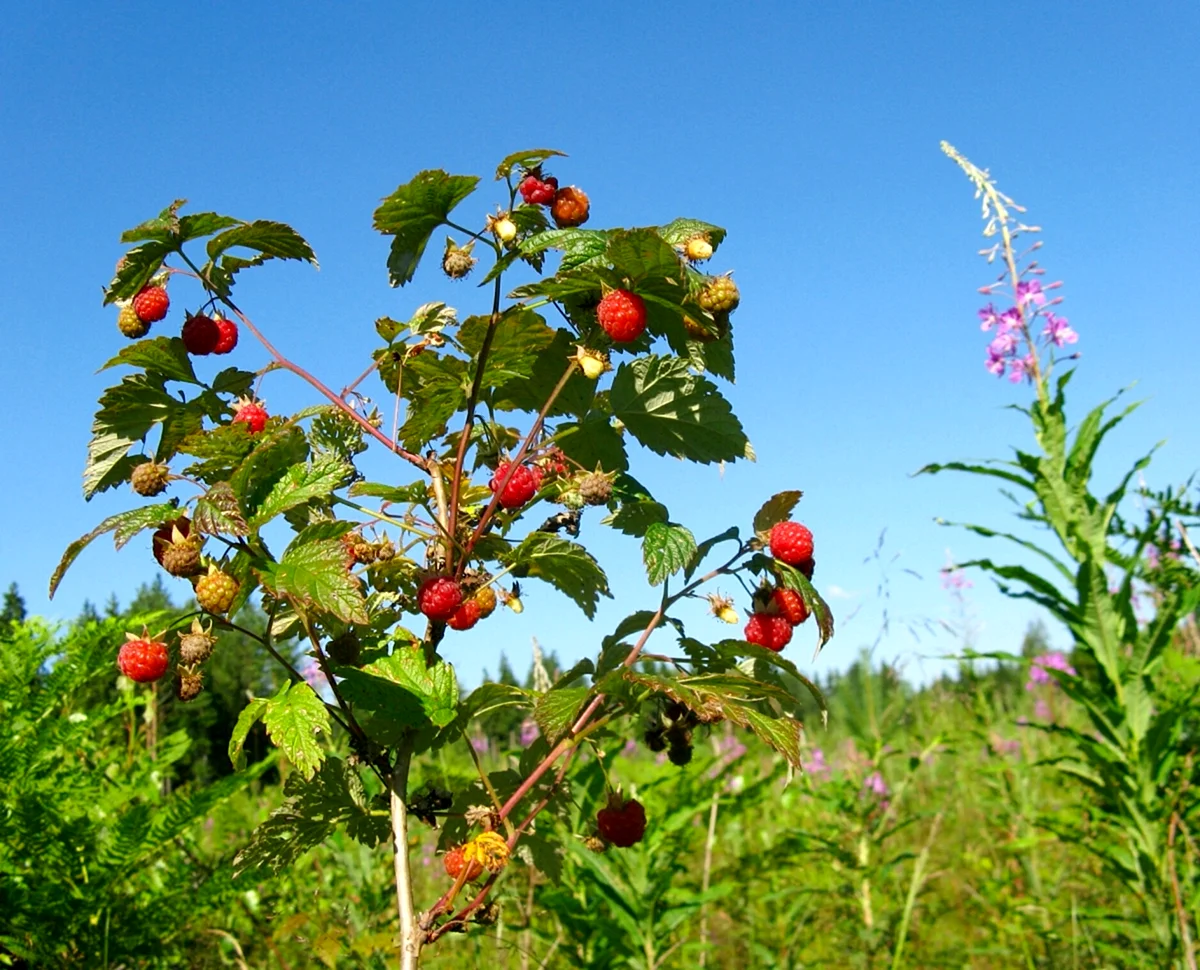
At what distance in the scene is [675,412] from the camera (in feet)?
4.45

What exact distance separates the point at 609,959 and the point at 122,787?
141 cm

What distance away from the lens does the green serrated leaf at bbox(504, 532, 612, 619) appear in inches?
50.7

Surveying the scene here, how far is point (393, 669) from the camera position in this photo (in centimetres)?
121

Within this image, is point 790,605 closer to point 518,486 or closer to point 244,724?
point 518,486

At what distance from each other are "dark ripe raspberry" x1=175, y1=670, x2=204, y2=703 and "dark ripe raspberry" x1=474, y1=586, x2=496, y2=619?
366mm

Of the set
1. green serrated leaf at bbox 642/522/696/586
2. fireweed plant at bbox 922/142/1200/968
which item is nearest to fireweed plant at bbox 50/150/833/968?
green serrated leaf at bbox 642/522/696/586

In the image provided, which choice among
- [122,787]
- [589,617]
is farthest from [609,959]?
[589,617]

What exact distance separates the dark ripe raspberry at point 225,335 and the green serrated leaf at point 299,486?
0.97 feet

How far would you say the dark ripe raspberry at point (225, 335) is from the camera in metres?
1.40

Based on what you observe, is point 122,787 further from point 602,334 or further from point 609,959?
point 602,334

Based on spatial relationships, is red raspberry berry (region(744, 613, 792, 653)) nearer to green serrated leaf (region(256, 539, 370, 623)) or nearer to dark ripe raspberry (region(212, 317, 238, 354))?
green serrated leaf (region(256, 539, 370, 623))

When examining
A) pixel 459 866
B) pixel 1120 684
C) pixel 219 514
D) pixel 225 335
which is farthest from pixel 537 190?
pixel 1120 684

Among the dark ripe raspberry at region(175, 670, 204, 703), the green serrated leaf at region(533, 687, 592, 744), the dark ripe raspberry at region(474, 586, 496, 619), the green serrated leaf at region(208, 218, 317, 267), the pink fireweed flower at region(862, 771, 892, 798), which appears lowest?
the pink fireweed flower at region(862, 771, 892, 798)

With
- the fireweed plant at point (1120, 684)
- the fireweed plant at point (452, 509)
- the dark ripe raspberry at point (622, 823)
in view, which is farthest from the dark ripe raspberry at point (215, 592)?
the fireweed plant at point (1120, 684)
